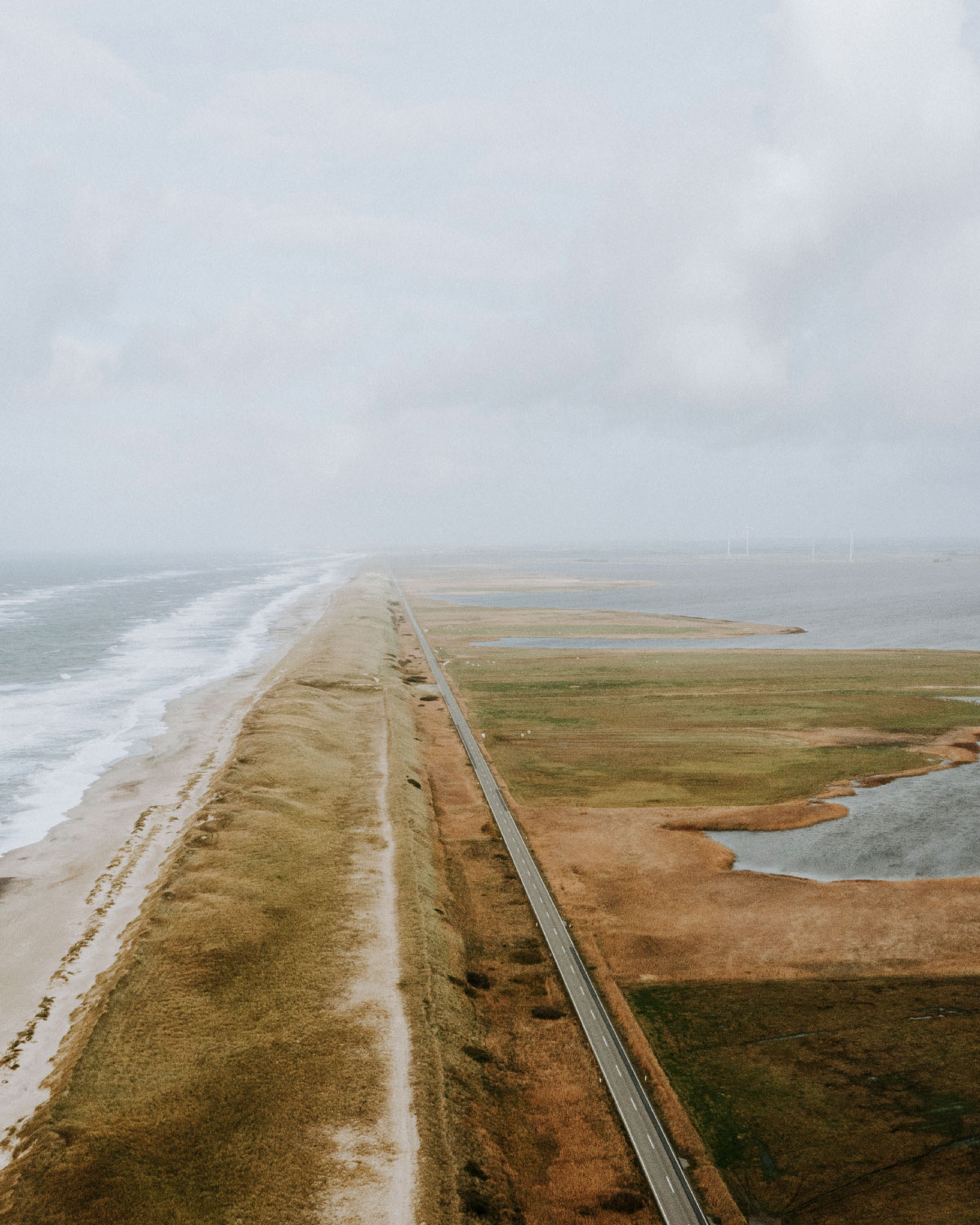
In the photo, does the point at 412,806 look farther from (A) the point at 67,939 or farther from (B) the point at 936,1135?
(B) the point at 936,1135

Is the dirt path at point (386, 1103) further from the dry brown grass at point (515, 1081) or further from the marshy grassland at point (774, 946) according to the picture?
the marshy grassland at point (774, 946)

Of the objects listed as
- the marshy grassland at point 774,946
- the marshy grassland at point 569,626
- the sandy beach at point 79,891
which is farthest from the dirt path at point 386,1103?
the marshy grassland at point 569,626

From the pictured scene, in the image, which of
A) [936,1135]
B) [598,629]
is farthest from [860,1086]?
[598,629]

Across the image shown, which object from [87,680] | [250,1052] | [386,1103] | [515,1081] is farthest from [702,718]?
[87,680]

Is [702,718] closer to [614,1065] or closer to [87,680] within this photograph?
[614,1065]

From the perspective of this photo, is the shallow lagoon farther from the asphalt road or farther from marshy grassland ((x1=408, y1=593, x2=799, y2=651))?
marshy grassland ((x1=408, y1=593, x2=799, y2=651))
